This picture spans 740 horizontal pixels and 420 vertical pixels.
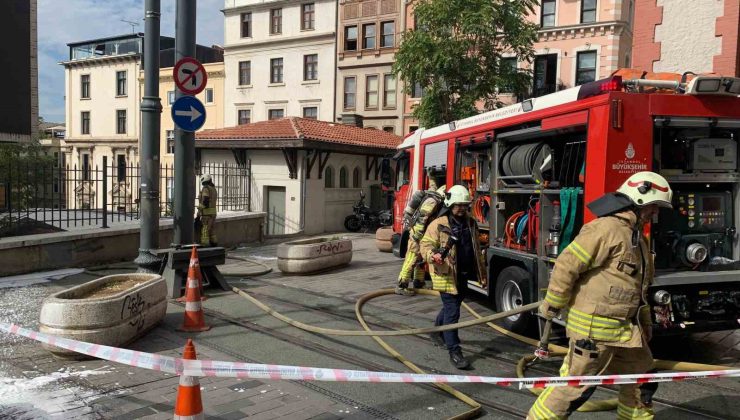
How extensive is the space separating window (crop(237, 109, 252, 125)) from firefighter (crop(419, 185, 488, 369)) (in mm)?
32749

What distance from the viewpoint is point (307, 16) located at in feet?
114

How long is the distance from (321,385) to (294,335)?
1680 millimetres

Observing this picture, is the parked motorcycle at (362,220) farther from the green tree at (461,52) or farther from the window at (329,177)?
the green tree at (461,52)

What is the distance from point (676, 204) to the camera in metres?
5.89

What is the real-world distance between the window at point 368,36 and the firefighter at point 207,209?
874 inches

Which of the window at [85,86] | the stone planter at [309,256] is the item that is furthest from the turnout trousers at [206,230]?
the window at [85,86]

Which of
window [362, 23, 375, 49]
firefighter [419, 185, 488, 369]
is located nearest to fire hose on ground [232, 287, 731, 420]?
firefighter [419, 185, 488, 369]

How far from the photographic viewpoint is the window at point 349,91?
33.3 m

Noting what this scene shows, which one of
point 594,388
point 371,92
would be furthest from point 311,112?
point 594,388

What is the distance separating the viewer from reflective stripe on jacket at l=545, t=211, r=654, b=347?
3.44m

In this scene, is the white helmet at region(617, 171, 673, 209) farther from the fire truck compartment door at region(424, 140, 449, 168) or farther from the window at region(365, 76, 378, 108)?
the window at region(365, 76, 378, 108)

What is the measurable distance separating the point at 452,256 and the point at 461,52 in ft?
47.2

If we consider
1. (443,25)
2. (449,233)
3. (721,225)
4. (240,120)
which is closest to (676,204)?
(721,225)

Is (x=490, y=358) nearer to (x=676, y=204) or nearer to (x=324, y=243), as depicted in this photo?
(x=676, y=204)
